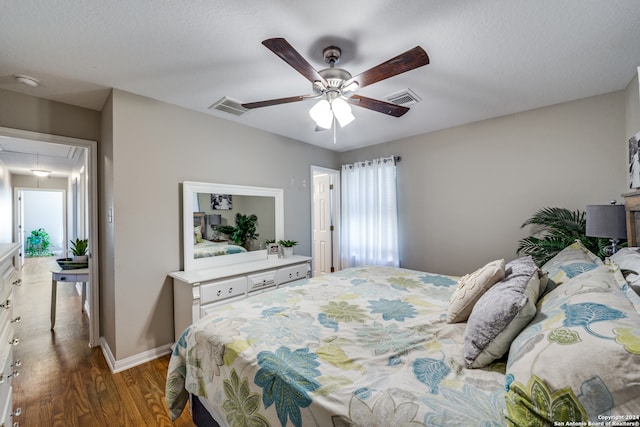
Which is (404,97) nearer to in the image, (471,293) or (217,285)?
(471,293)

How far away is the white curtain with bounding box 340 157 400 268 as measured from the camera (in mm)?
4016

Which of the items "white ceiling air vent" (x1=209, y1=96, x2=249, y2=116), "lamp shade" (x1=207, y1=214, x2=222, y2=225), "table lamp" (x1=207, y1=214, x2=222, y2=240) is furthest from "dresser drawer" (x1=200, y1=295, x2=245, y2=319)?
"white ceiling air vent" (x1=209, y1=96, x2=249, y2=116)

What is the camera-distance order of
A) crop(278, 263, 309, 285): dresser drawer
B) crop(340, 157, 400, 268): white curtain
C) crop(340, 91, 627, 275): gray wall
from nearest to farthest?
crop(340, 91, 627, 275): gray wall → crop(278, 263, 309, 285): dresser drawer → crop(340, 157, 400, 268): white curtain

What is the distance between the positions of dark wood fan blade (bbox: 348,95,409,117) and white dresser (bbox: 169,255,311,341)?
76.5 inches

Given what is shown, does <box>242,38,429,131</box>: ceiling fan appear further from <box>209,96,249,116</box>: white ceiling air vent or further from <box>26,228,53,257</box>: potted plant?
<box>26,228,53,257</box>: potted plant

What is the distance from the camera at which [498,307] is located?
1.06m

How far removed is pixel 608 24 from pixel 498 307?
1912mm

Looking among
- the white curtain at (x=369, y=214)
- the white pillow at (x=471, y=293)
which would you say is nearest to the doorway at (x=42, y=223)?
the white curtain at (x=369, y=214)

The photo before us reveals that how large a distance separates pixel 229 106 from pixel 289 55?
155 centimetres

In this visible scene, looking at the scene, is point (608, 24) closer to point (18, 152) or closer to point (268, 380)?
point (268, 380)

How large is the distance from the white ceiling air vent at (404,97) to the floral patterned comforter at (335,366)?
5.88 feet

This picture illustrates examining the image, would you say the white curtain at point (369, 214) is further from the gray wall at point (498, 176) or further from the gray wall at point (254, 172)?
the gray wall at point (254, 172)

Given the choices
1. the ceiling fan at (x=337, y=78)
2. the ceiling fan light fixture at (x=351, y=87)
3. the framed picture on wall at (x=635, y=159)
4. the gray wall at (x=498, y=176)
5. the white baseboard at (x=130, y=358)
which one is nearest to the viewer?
the ceiling fan at (x=337, y=78)

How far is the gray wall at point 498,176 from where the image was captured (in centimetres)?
261
